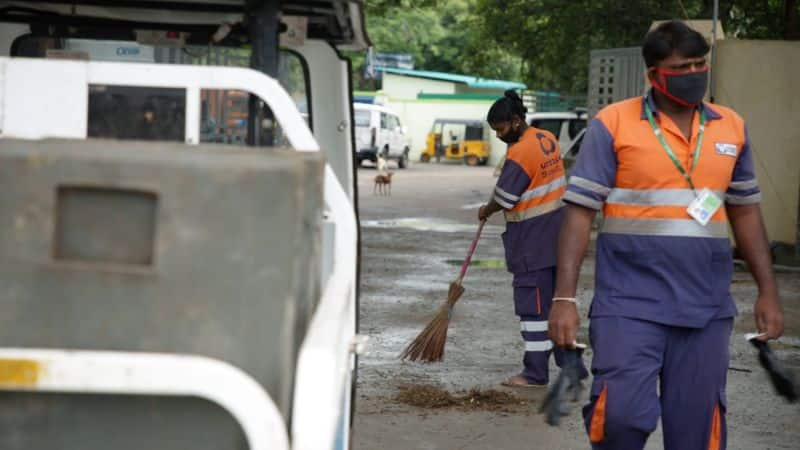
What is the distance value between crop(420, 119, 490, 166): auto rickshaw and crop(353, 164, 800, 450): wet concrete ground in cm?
A: 3203

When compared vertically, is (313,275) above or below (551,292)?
above

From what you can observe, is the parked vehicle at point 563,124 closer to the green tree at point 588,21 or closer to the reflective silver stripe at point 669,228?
the green tree at point 588,21

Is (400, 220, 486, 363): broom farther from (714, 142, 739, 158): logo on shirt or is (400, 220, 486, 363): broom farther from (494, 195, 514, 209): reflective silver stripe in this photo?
(714, 142, 739, 158): logo on shirt

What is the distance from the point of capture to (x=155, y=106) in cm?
423

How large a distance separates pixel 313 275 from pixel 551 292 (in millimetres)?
5171

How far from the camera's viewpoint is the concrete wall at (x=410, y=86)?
63.8 m

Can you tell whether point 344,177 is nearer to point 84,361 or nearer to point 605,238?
point 605,238

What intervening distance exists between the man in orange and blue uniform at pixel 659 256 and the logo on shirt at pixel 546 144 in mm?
3242

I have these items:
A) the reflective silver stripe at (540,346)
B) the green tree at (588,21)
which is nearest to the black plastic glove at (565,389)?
the reflective silver stripe at (540,346)

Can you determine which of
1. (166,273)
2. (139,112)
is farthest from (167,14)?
(166,273)

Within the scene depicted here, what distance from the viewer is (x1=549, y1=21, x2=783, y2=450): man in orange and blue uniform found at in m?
4.55

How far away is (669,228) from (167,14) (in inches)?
77.8

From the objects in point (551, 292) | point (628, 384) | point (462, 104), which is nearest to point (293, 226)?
point (628, 384)

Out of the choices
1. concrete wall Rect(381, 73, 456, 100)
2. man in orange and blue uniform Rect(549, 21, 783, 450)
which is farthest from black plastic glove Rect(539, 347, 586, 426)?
concrete wall Rect(381, 73, 456, 100)
